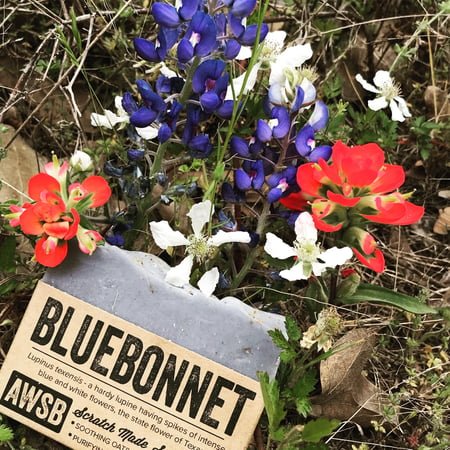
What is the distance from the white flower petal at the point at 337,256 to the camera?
1392 mm

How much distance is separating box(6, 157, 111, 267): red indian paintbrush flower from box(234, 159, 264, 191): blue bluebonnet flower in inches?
10.6

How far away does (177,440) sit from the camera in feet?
4.77

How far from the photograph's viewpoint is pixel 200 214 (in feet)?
4.93

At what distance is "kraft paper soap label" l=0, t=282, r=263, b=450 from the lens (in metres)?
1.46

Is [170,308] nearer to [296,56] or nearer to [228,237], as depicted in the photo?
[228,237]

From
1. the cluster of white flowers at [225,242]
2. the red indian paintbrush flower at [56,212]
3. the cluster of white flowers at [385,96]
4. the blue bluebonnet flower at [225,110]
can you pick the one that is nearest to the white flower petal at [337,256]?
the cluster of white flowers at [225,242]

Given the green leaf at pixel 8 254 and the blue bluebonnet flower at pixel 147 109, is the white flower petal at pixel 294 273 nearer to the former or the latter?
the blue bluebonnet flower at pixel 147 109

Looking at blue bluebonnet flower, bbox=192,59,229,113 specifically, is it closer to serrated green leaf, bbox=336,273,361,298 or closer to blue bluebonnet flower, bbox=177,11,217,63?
blue bluebonnet flower, bbox=177,11,217,63

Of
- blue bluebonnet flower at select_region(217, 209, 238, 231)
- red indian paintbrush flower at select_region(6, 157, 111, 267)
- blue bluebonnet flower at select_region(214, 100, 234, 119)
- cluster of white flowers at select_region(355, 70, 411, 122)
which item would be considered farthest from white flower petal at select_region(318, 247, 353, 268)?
cluster of white flowers at select_region(355, 70, 411, 122)

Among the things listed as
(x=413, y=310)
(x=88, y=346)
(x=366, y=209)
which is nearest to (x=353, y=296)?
(x=413, y=310)

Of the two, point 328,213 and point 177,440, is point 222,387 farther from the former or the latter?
point 328,213

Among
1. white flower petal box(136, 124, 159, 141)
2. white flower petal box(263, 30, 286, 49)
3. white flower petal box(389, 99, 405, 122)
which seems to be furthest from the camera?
white flower petal box(389, 99, 405, 122)

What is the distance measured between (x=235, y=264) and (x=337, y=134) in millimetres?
430

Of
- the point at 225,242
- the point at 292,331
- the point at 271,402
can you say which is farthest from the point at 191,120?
the point at 271,402
